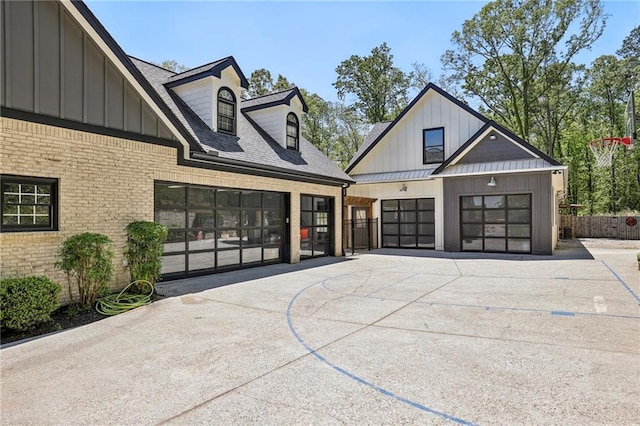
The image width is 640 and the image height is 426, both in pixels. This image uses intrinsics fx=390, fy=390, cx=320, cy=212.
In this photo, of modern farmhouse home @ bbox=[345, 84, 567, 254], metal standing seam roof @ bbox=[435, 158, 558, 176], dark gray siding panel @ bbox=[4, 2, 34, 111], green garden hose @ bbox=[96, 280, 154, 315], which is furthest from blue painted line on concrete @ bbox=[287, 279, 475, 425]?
metal standing seam roof @ bbox=[435, 158, 558, 176]

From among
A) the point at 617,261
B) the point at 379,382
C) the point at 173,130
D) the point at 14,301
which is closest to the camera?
the point at 379,382

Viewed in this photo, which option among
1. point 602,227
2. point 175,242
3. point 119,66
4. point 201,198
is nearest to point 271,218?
point 201,198

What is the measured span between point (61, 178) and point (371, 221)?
14310 millimetres

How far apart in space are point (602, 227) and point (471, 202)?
14.2 metres

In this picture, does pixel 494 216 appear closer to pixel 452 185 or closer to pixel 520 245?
pixel 520 245

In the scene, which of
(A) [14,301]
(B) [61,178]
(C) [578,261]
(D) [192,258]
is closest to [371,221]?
(C) [578,261]

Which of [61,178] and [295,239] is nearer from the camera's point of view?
[61,178]

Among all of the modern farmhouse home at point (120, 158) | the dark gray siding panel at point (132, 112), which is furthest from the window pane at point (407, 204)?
the dark gray siding panel at point (132, 112)

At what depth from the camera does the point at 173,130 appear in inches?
359

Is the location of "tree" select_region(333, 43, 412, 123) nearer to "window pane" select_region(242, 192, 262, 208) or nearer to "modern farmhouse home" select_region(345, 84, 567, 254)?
"modern farmhouse home" select_region(345, 84, 567, 254)

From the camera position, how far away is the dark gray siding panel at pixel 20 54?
635 cm

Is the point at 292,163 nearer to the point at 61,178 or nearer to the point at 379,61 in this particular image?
the point at 61,178

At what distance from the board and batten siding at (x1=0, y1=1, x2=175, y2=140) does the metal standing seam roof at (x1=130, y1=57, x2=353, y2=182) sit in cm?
204

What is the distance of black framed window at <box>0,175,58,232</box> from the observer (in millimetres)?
6496
